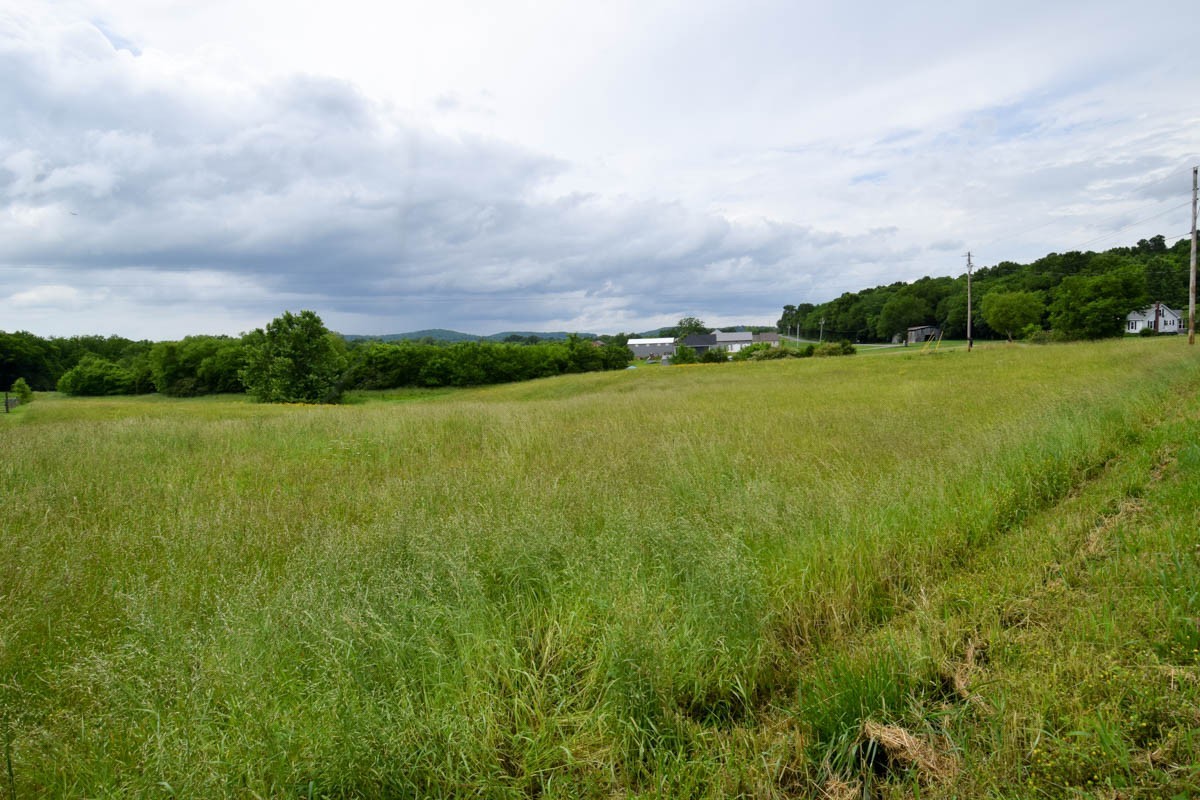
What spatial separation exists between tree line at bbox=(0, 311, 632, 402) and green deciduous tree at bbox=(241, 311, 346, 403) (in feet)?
0.35

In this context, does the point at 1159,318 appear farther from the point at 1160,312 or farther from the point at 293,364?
the point at 293,364

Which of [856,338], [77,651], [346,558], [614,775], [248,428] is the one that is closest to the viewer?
[614,775]

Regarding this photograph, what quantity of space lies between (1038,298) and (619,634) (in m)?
104

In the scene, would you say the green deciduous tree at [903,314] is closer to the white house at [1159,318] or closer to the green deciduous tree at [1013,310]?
the green deciduous tree at [1013,310]

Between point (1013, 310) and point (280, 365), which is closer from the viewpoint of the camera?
point (280, 365)

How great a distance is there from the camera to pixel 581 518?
5.47 metres

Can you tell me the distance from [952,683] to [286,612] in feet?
13.5

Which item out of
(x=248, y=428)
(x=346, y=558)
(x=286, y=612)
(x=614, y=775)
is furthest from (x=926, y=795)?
(x=248, y=428)

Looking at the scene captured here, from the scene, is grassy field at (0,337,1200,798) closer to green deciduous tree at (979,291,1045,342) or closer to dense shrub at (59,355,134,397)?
green deciduous tree at (979,291,1045,342)

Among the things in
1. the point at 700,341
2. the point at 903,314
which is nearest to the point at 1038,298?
the point at 903,314

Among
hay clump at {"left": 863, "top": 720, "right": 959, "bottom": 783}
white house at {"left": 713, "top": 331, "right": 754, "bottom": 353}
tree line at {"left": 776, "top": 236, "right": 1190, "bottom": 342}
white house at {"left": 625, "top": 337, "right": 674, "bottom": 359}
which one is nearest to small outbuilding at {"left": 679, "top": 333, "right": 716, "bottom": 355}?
white house at {"left": 713, "top": 331, "right": 754, "bottom": 353}

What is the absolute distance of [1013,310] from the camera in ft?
257

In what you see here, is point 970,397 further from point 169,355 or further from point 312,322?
point 169,355

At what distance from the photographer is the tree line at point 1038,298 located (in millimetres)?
71375
